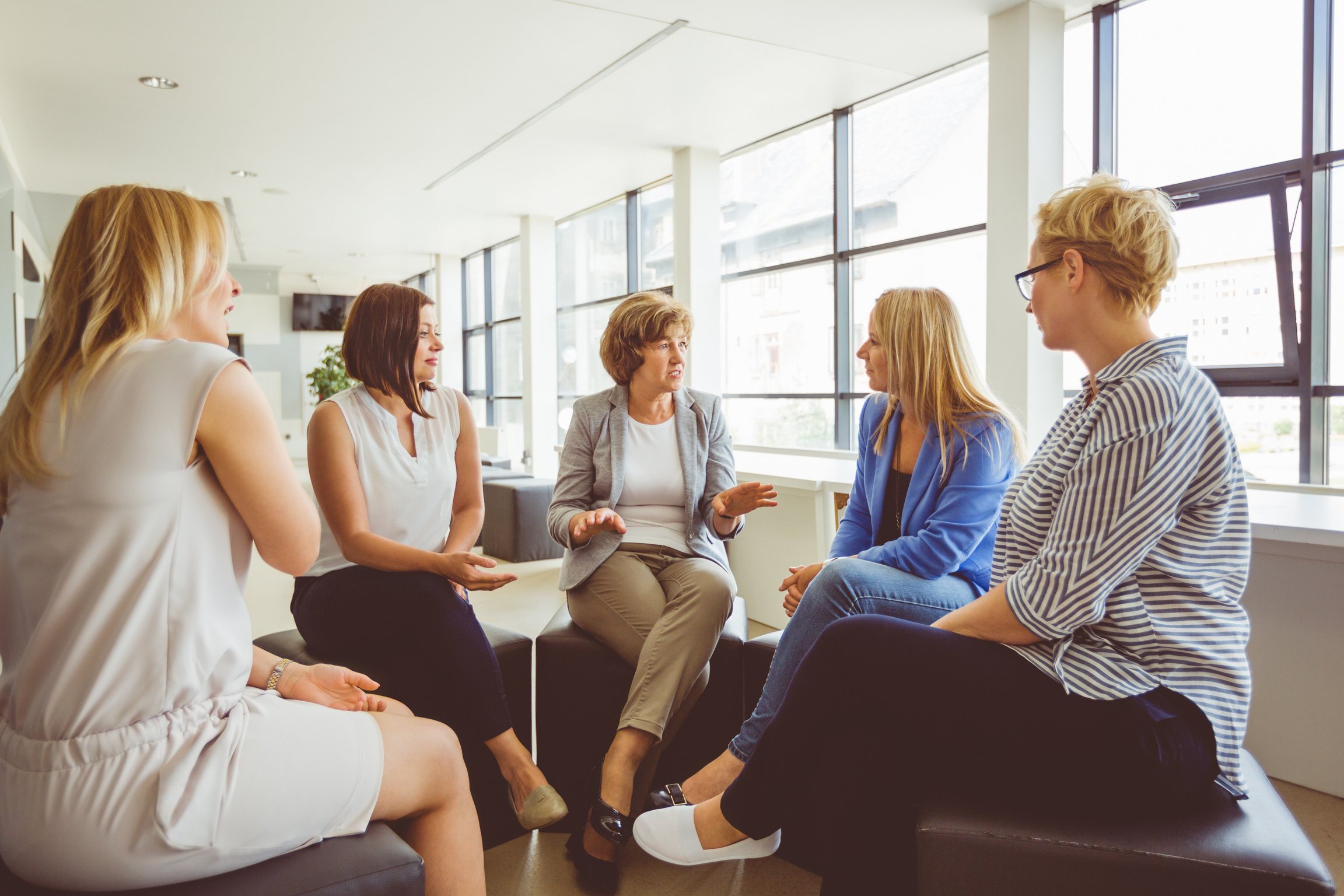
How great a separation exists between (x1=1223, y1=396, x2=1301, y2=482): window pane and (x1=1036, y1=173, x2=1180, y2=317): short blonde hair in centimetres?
287

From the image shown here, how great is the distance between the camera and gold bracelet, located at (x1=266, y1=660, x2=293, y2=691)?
1399mm

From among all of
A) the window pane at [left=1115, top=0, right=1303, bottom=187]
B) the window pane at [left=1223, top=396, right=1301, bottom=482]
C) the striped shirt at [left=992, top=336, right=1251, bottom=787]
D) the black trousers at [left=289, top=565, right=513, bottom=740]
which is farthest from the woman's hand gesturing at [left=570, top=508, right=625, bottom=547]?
the window pane at [left=1115, top=0, right=1303, bottom=187]

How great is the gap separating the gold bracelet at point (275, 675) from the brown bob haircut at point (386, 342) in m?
0.77

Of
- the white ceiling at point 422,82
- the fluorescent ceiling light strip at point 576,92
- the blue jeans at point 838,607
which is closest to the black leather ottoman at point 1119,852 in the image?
the blue jeans at point 838,607

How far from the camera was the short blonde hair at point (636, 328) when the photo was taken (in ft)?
7.86

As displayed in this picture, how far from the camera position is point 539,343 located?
931 centimetres

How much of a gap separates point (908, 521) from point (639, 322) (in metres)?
0.92

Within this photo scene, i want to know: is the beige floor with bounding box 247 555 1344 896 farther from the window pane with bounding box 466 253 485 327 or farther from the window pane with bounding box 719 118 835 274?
the window pane with bounding box 466 253 485 327

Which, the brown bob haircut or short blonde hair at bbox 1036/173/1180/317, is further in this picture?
the brown bob haircut

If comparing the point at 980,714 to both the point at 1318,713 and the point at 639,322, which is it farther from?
the point at 1318,713

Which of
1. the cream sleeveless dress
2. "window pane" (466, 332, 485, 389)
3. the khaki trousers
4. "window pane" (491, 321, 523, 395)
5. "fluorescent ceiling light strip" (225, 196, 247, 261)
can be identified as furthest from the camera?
"window pane" (466, 332, 485, 389)

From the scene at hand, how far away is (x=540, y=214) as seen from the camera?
9148 millimetres

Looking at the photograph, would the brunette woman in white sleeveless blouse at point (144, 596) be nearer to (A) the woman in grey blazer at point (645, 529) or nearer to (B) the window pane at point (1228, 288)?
(A) the woman in grey blazer at point (645, 529)

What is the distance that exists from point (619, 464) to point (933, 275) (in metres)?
3.70
